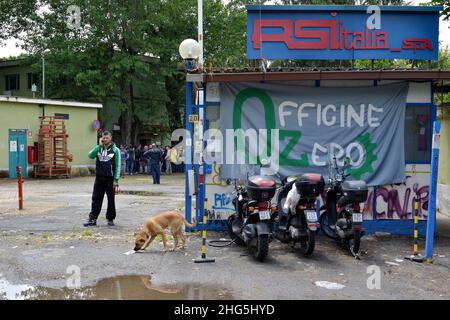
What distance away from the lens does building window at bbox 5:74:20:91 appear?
39.2 metres

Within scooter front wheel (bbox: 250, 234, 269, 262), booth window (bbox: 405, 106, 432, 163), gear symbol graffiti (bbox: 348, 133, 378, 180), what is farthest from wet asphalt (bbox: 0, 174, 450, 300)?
booth window (bbox: 405, 106, 432, 163)

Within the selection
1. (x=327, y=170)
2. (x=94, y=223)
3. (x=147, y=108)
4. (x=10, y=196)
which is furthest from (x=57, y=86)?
(x=327, y=170)

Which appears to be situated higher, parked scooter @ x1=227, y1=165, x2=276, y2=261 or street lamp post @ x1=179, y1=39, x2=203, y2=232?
street lamp post @ x1=179, y1=39, x2=203, y2=232

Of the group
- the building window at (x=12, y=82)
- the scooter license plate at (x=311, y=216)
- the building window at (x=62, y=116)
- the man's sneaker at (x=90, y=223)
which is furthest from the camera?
the building window at (x=12, y=82)

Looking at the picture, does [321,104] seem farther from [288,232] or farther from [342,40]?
[288,232]

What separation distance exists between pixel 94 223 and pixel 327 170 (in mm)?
4888

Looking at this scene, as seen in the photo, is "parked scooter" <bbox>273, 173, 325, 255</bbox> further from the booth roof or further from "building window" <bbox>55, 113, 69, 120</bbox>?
"building window" <bbox>55, 113, 69, 120</bbox>

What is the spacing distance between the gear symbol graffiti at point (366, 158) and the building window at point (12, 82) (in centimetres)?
3475

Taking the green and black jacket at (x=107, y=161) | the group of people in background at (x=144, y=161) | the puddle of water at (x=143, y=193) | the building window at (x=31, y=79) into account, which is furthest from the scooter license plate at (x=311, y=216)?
the building window at (x=31, y=79)

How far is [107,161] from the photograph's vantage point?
34.3ft

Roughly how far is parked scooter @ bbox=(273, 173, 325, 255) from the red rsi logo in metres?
3.30

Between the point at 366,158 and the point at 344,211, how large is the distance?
1883mm

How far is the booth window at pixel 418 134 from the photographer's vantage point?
10.0 metres

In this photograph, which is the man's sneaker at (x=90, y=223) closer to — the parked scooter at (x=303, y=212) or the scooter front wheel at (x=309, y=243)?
the parked scooter at (x=303, y=212)
